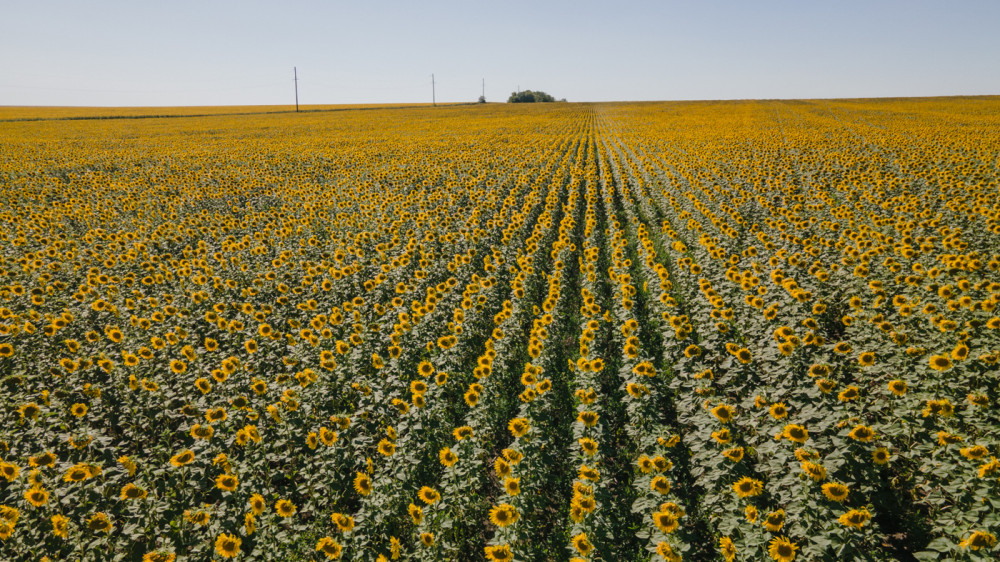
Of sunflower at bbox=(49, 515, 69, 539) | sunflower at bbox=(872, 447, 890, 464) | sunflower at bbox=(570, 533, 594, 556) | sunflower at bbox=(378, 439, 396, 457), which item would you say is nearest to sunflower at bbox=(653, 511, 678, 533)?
sunflower at bbox=(570, 533, 594, 556)

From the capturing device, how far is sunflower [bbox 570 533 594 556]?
10.6 feet

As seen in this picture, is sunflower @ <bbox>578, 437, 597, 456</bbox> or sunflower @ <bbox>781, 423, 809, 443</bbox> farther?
sunflower @ <bbox>578, 437, 597, 456</bbox>

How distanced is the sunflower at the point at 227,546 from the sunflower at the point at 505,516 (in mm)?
1961

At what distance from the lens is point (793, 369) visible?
16.3ft

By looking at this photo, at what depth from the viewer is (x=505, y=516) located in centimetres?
353

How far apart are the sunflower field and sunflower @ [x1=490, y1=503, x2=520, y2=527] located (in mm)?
23

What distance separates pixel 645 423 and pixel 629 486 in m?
0.66

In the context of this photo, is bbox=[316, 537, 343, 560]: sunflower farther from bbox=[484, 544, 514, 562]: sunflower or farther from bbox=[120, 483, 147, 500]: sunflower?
bbox=[120, 483, 147, 500]: sunflower

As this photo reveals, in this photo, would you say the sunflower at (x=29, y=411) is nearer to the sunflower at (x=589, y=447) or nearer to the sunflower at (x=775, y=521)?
the sunflower at (x=589, y=447)

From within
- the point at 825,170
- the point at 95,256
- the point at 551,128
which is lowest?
the point at 95,256

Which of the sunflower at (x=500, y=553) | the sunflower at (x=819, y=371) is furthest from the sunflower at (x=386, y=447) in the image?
the sunflower at (x=819, y=371)

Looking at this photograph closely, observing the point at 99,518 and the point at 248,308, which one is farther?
the point at 248,308

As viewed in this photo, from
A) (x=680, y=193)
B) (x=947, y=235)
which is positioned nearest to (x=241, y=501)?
(x=947, y=235)

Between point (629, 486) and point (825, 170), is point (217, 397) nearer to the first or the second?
point (629, 486)
